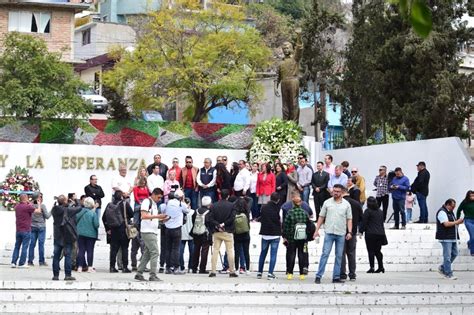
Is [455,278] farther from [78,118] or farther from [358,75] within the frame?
[358,75]

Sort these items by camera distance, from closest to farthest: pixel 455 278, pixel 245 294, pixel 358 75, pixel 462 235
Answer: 1. pixel 245 294
2. pixel 455 278
3. pixel 462 235
4. pixel 358 75

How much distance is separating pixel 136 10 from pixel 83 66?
1509 cm

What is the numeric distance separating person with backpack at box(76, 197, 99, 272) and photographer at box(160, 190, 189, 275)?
4.60ft

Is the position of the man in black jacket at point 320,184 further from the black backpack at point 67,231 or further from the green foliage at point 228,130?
the green foliage at point 228,130

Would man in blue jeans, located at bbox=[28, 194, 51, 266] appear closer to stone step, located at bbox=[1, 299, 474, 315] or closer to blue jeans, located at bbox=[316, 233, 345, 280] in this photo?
stone step, located at bbox=[1, 299, 474, 315]

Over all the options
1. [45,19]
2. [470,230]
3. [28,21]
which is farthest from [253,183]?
[45,19]

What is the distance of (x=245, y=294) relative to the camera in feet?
57.2

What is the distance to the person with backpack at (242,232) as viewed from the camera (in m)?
19.8

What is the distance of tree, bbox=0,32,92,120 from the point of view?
3388 centimetres

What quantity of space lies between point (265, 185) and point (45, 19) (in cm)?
2986

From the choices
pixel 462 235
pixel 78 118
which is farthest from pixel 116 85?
pixel 462 235

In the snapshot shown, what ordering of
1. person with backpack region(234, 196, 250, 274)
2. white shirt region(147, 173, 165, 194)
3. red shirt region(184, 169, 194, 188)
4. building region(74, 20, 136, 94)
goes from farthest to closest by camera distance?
building region(74, 20, 136, 94) < red shirt region(184, 169, 194, 188) < white shirt region(147, 173, 165, 194) < person with backpack region(234, 196, 250, 274)

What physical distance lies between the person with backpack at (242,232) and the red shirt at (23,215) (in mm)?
3882

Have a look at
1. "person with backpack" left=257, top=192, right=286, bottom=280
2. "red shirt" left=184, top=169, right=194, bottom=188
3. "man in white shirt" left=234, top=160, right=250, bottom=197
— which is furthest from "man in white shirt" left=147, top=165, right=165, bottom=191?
"person with backpack" left=257, top=192, right=286, bottom=280
